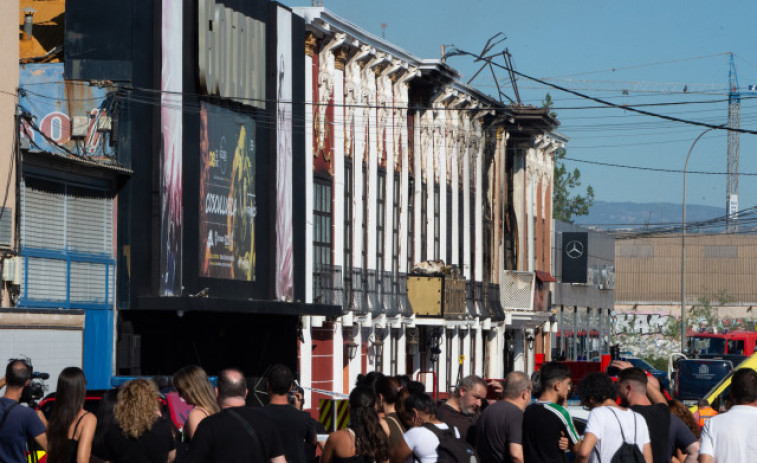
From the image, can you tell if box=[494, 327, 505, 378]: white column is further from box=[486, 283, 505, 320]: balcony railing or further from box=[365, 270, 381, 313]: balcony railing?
box=[365, 270, 381, 313]: balcony railing

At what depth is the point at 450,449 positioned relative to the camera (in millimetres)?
10898

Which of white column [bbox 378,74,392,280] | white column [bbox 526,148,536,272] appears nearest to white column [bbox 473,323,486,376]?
white column [bbox 526,148,536,272]

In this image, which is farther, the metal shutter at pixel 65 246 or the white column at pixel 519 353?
the white column at pixel 519 353

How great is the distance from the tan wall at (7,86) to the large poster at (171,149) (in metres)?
4.70

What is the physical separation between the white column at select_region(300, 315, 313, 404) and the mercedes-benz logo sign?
100ft

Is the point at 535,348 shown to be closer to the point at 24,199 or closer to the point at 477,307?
the point at 477,307

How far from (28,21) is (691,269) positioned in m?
106

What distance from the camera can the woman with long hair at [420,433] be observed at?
35.8ft

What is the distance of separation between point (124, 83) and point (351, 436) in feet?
58.1

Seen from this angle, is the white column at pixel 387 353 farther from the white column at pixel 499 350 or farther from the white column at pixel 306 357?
the white column at pixel 499 350

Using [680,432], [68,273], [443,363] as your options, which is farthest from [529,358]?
[680,432]

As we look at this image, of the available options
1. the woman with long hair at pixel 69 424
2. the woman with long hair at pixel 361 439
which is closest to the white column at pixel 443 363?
the woman with long hair at pixel 361 439

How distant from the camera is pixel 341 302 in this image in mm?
38688

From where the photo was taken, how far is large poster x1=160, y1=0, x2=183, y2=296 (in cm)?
2812
